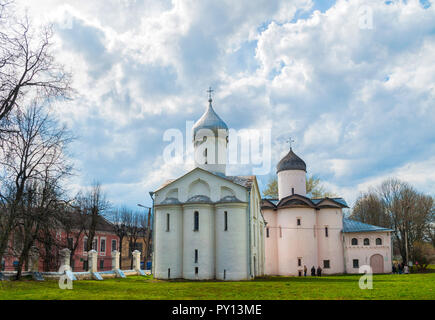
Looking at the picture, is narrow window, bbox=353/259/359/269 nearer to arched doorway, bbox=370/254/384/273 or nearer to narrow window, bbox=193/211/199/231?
arched doorway, bbox=370/254/384/273

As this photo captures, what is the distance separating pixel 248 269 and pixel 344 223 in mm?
19059

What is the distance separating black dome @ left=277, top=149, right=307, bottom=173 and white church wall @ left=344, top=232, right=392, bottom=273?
27.7 ft

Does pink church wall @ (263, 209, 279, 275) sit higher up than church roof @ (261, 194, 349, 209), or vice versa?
church roof @ (261, 194, 349, 209)

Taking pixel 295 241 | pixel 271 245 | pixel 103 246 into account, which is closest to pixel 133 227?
pixel 103 246

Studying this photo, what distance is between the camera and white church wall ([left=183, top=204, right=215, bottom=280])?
26672 millimetres

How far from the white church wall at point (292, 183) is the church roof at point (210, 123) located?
13.2 meters

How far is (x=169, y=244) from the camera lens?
90.8 feet

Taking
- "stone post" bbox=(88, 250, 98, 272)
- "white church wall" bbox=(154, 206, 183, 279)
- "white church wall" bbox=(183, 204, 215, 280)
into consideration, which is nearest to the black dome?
"white church wall" bbox=(183, 204, 215, 280)

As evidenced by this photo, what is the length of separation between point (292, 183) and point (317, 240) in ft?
21.9

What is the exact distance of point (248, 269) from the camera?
2716 centimetres

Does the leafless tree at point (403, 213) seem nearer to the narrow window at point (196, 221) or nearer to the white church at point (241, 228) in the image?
the white church at point (241, 228)

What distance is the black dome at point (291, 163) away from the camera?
43.4m
